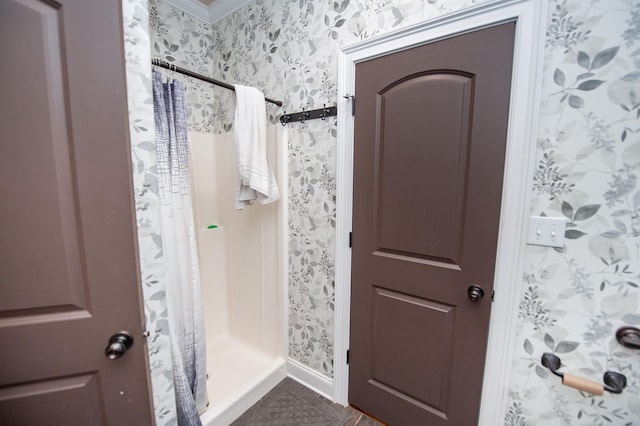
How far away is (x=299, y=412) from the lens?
154 centimetres

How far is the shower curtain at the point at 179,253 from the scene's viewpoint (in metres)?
1.22

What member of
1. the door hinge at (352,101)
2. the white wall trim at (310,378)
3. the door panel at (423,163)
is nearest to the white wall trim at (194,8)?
the door hinge at (352,101)

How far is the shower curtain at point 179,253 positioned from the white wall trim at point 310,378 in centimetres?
59

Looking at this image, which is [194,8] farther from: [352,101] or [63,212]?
[63,212]

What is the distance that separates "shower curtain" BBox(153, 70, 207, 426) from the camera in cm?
122

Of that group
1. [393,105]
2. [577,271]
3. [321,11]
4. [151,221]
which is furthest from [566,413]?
[321,11]

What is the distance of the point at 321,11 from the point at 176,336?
6.33 ft

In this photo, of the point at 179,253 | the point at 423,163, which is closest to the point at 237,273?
the point at 179,253

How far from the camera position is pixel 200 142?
206 cm

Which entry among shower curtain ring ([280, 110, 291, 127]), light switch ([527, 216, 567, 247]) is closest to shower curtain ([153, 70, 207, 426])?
shower curtain ring ([280, 110, 291, 127])

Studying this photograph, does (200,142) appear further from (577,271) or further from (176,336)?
(577,271)

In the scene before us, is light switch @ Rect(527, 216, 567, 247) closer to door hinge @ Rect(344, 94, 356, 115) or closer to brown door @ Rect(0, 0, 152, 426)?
door hinge @ Rect(344, 94, 356, 115)

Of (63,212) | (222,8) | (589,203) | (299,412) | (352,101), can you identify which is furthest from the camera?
(222,8)

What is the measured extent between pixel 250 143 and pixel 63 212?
0.94 metres
